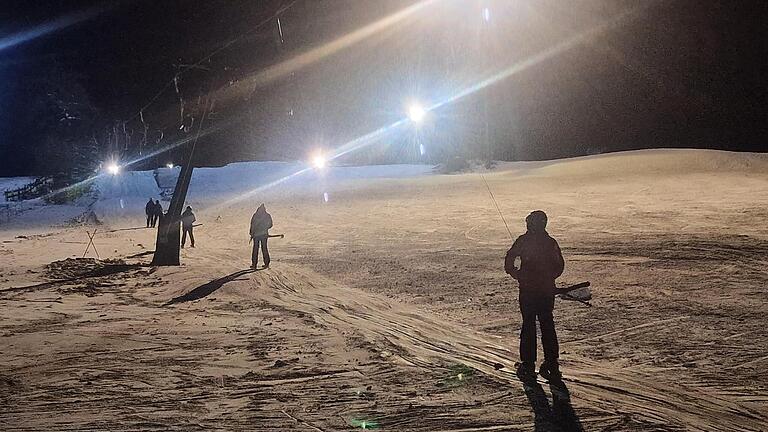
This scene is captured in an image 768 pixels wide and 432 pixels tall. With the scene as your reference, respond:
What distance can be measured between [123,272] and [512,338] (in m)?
9.77

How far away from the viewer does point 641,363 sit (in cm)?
592

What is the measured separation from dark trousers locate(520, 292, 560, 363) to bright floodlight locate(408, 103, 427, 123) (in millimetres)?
42632

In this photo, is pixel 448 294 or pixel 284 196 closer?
pixel 448 294

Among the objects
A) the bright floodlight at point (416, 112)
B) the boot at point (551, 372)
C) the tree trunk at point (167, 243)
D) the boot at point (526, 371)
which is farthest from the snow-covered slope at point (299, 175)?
the boot at point (551, 372)

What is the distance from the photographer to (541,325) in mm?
5578

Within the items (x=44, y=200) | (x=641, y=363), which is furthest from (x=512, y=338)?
(x=44, y=200)

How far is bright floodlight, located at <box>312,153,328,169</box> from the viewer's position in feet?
181

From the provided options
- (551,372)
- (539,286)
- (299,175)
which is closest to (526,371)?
(551,372)

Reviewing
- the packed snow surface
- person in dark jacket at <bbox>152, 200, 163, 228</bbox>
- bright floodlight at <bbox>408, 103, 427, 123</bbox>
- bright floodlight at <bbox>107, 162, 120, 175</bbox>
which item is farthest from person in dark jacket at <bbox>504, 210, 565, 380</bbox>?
bright floodlight at <bbox>408, 103, 427, 123</bbox>

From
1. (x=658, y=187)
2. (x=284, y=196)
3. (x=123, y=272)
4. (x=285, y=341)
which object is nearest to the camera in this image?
(x=285, y=341)

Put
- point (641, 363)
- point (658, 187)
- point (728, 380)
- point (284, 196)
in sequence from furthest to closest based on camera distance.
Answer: point (284, 196), point (658, 187), point (641, 363), point (728, 380)

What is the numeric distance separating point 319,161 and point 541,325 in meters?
52.1

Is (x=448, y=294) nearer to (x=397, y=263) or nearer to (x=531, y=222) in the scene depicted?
(x=397, y=263)

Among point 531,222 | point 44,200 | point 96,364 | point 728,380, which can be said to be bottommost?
point 728,380
